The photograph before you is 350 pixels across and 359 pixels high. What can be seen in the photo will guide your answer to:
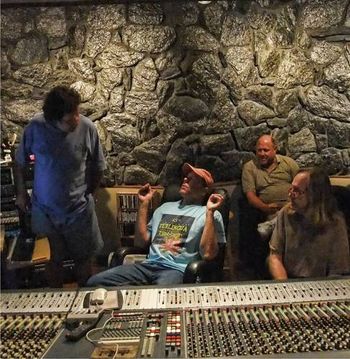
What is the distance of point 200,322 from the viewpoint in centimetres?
158

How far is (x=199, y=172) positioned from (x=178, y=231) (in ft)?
1.39

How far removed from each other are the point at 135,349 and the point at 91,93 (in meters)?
1.69

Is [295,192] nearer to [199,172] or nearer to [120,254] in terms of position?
[199,172]

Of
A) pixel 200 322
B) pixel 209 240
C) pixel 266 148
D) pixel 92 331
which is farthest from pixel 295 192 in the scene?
pixel 92 331

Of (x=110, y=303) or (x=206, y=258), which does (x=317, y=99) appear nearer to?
(x=206, y=258)

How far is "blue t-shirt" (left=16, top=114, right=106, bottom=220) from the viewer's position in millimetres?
2439

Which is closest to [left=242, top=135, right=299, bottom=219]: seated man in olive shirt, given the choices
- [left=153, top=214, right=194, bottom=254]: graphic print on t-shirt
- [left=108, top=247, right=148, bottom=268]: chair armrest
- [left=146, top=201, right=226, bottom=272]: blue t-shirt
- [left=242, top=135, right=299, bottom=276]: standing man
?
[left=242, top=135, right=299, bottom=276]: standing man

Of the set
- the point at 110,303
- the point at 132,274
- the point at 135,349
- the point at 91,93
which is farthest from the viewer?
the point at 91,93

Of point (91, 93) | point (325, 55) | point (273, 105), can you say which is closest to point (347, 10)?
point (325, 55)

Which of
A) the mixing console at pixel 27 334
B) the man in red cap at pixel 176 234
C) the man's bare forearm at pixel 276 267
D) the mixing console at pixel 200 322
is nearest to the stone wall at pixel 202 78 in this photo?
the man in red cap at pixel 176 234

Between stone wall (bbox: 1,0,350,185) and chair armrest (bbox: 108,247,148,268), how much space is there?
42cm

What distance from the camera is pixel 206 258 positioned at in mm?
2473

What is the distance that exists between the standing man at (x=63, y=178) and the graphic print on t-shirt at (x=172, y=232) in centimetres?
38

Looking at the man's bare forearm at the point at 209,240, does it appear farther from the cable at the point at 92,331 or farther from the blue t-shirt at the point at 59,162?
the cable at the point at 92,331
